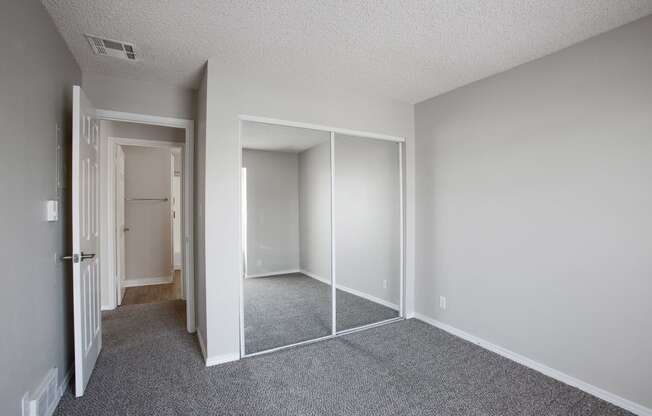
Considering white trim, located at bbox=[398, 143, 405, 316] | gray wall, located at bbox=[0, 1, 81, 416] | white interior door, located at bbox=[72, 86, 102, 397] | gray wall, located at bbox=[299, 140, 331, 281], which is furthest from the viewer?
white trim, located at bbox=[398, 143, 405, 316]

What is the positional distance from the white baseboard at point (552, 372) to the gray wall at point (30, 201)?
3304 millimetres

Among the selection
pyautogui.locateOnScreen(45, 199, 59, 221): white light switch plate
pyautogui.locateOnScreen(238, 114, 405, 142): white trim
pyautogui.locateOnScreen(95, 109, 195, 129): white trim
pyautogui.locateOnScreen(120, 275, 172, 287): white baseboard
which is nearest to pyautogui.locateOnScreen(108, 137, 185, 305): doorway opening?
pyautogui.locateOnScreen(120, 275, 172, 287): white baseboard

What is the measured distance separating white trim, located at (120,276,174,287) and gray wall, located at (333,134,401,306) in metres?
3.73

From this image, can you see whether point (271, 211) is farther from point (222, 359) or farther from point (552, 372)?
point (552, 372)

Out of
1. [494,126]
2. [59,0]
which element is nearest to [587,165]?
[494,126]

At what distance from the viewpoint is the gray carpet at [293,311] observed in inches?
117

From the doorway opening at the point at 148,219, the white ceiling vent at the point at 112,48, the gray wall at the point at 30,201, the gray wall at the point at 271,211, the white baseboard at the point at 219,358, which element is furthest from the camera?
the doorway opening at the point at 148,219

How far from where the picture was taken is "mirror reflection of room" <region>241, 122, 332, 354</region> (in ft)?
9.81

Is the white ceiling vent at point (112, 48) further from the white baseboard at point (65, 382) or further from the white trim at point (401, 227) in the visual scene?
the white trim at point (401, 227)

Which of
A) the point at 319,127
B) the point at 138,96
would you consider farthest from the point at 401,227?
the point at 138,96

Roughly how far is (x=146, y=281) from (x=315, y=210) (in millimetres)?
3856

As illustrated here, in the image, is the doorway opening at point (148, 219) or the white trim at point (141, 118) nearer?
the white trim at point (141, 118)

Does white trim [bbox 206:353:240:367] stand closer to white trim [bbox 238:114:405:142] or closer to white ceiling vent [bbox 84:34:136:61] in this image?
white trim [bbox 238:114:405:142]

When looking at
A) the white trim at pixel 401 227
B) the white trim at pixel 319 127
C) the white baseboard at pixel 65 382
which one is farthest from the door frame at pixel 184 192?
the white trim at pixel 401 227
